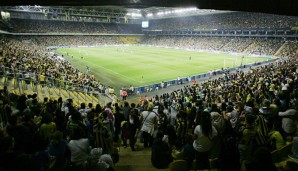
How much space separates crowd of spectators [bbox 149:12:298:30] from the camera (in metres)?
61.7

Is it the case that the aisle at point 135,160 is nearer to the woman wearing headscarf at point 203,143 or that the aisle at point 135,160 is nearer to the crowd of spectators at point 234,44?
the woman wearing headscarf at point 203,143

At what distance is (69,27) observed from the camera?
8869 cm

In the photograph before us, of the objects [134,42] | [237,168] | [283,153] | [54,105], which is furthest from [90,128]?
[134,42]

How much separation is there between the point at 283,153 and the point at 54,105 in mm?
7200

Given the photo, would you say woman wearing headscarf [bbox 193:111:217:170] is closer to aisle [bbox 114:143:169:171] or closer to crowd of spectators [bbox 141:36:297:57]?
aisle [bbox 114:143:169:171]

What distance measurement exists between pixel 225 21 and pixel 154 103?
71.3m

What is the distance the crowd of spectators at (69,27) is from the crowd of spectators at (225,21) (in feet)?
43.9

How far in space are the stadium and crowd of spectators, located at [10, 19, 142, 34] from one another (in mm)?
597

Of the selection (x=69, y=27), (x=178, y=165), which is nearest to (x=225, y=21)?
(x=69, y=27)

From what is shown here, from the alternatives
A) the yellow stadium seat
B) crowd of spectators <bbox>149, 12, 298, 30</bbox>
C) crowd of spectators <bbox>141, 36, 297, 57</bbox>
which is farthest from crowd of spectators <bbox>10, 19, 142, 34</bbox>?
the yellow stadium seat

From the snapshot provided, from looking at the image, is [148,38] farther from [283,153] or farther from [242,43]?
[283,153]

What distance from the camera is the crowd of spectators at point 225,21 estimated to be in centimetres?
6169

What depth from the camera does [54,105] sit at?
8.33 m

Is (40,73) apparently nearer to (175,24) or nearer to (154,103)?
(154,103)
